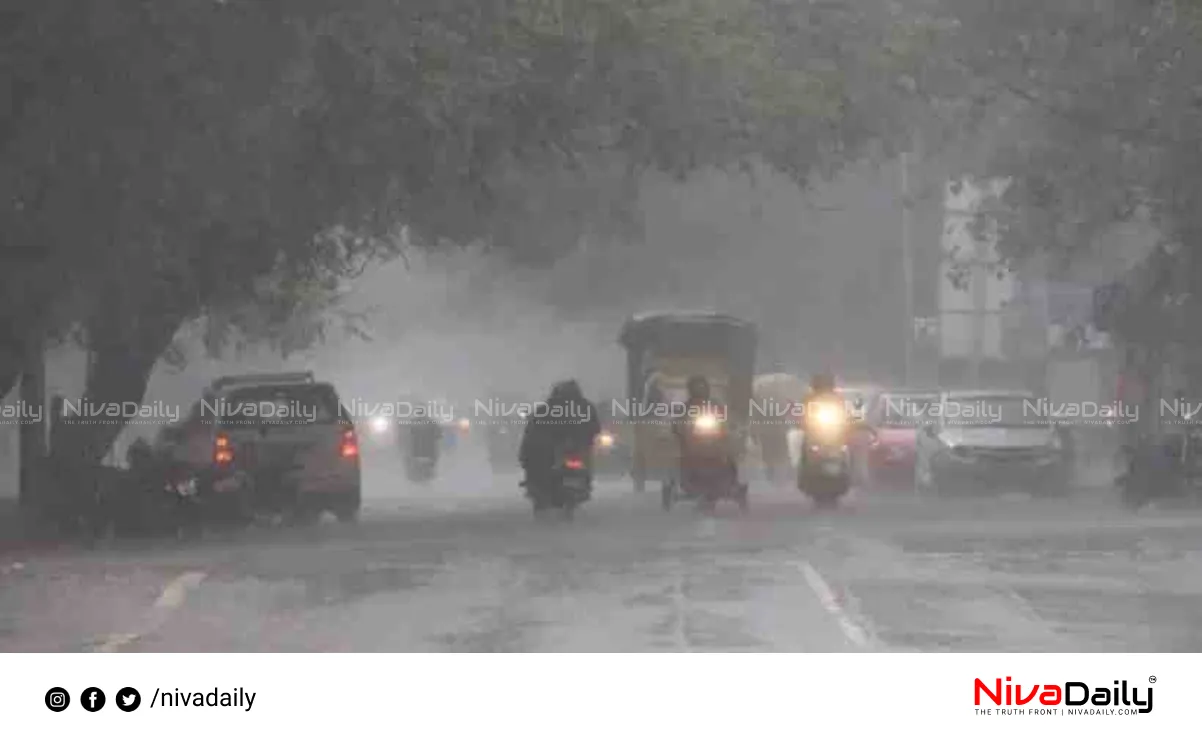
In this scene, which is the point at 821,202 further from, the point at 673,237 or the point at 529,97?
the point at 529,97

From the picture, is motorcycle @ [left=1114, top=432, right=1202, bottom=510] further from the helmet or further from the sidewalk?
the sidewalk

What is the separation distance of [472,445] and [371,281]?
51.8 feet

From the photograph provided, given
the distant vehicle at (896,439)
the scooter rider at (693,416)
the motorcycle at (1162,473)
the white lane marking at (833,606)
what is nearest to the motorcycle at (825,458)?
the scooter rider at (693,416)

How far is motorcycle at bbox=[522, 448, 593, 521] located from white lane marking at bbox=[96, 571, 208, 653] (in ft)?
30.4

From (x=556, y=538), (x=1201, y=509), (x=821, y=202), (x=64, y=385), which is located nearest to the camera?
(x=556, y=538)

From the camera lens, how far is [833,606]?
1692 centimetres

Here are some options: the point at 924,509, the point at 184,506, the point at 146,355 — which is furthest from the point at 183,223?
the point at 924,509

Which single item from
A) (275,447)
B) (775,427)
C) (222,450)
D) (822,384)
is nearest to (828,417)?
(822,384)
